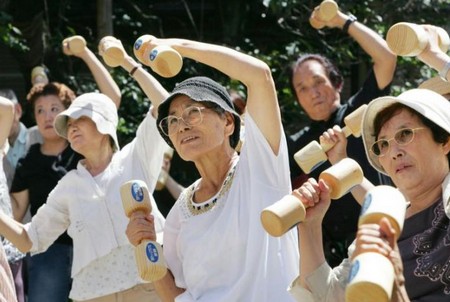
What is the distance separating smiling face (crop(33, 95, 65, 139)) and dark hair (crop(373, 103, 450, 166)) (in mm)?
2840

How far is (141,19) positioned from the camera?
7.96 metres

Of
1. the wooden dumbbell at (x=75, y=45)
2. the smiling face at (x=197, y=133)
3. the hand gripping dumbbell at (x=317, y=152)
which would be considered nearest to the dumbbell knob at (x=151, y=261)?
the smiling face at (x=197, y=133)

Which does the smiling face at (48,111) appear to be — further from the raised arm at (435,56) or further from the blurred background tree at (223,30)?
the raised arm at (435,56)

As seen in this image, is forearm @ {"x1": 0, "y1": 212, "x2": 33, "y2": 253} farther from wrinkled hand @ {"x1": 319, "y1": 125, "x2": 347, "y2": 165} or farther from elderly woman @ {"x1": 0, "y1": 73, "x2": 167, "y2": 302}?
wrinkled hand @ {"x1": 319, "y1": 125, "x2": 347, "y2": 165}

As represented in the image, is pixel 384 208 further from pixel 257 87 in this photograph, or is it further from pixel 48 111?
pixel 48 111

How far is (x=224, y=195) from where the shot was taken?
3211 millimetres

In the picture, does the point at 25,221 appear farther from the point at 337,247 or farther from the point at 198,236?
the point at 198,236

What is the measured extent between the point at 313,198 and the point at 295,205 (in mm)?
123

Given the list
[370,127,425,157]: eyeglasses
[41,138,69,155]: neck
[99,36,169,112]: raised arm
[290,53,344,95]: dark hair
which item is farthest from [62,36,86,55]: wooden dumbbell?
[370,127,425,157]: eyeglasses

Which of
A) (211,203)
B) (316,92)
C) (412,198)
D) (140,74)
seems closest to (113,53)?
(140,74)

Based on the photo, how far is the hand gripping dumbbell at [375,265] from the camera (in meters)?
1.96

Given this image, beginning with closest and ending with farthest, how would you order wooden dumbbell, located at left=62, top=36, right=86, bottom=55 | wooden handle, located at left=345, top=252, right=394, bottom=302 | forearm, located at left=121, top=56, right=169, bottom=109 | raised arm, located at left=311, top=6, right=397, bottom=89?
wooden handle, located at left=345, top=252, right=394, bottom=302 < forearm, located at left=121, top=56, right=169, bottom=109 < raised arm, located at left=311, top=6, right=397, bottom=89 < wooden dumbbell, located at left=62, top=36, right=86, bottom=55

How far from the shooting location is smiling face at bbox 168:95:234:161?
128 inches

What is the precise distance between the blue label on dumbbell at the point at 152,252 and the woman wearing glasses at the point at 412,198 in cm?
61
